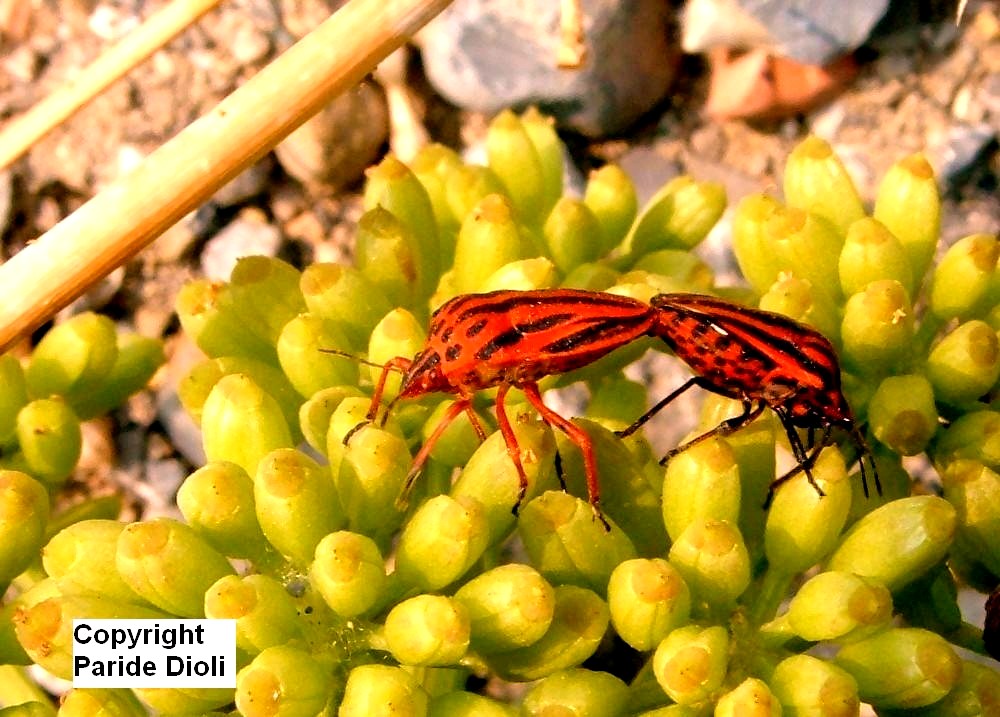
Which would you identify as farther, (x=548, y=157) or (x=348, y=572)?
(x=548, y=157)

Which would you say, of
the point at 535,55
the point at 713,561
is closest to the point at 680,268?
the point at 713,561

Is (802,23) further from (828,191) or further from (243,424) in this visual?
(243,424)

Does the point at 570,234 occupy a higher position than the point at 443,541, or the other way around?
the point at 570,234

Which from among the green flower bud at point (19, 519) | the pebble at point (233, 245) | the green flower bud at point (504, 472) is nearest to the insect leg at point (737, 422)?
the green flower bud at point (504, 472)

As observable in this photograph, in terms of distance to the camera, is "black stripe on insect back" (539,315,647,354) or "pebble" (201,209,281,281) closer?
"black stripe on insect back" (539,315,647,354)

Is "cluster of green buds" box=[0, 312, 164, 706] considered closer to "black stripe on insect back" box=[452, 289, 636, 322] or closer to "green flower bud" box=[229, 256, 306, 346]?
"green flower bud" box=[229, 256, 306, 346]

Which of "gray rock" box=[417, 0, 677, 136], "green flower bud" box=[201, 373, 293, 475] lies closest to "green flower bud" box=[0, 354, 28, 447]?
"green flower bud" box=[201, 373, 293, 475]

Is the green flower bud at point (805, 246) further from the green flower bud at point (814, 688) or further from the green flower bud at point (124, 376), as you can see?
the green flower bud at point (124, 376)
